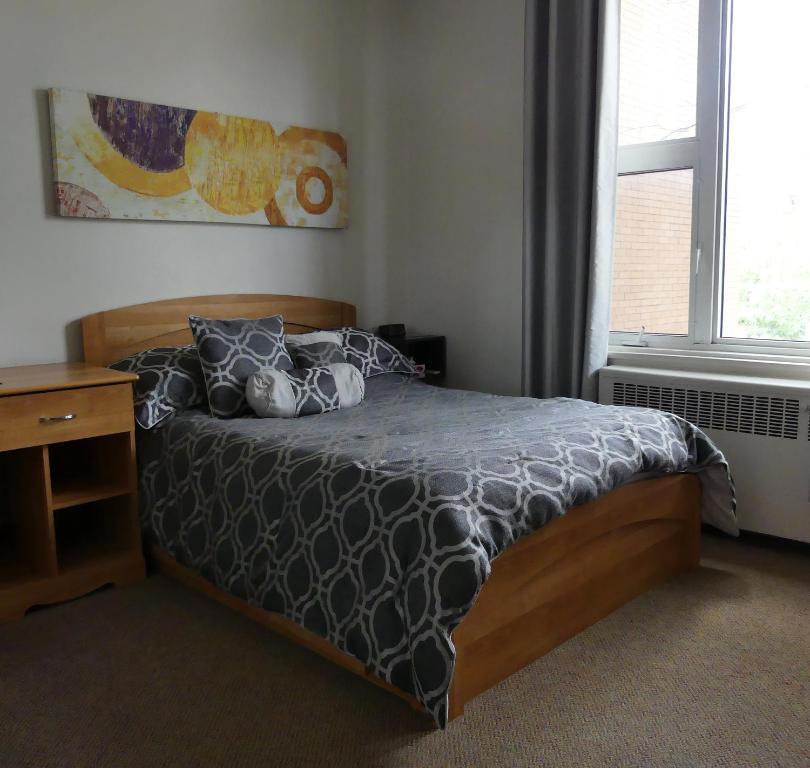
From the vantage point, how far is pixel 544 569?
2096mm

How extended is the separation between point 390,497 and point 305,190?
2.17m

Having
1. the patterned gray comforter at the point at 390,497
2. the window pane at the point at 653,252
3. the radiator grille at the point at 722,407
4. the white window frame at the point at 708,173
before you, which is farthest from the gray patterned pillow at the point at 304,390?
the white window frame at the point at 708,173

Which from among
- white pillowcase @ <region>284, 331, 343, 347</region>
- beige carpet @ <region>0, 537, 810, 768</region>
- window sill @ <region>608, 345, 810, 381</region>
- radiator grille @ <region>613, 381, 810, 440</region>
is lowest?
beige carpet @ <region>0, 537, 810, 768</region>

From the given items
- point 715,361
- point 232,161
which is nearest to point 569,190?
point 715,361

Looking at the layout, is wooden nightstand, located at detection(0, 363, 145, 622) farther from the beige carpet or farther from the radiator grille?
the radiator grille

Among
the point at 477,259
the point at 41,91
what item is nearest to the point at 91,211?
the point at 41,91

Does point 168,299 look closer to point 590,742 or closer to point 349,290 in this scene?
point 349,290

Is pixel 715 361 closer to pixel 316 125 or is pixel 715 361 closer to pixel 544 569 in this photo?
pixel 544 569

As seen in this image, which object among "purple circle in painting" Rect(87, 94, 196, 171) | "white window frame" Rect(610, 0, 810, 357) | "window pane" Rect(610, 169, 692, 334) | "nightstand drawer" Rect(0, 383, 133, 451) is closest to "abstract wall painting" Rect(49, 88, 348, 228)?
"purple circle in painting" Rect(87, 94, 196, 171)

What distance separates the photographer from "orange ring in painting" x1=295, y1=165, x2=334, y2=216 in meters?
3.66

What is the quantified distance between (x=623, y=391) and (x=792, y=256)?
84cm

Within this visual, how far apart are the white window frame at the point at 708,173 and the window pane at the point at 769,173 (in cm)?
4

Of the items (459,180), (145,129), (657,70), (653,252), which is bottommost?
(653,252)

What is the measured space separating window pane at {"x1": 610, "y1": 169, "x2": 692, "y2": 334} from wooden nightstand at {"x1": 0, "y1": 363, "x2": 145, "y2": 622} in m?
Answer: 2.18
